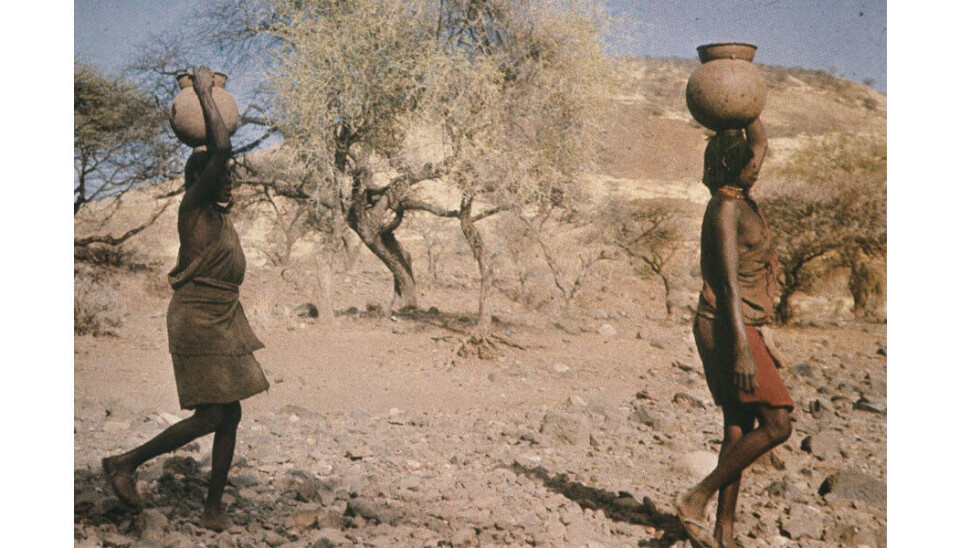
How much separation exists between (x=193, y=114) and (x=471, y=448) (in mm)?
2081

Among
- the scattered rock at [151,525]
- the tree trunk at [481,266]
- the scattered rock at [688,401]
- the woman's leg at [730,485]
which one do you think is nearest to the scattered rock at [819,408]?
the scattered rock at [688,401]

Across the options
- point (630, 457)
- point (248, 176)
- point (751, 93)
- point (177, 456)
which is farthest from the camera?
point (248, 176)

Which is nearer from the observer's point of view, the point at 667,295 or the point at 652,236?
the point at 667,295

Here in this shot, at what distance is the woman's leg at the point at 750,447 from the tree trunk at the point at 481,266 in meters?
4.38

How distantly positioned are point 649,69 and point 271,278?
4046mm

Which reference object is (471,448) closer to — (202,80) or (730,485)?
(730,485)

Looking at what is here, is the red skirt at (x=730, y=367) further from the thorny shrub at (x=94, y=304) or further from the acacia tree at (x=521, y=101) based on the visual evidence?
the acacia tree at (x=521, y=101)

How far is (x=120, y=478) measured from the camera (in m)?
2.75

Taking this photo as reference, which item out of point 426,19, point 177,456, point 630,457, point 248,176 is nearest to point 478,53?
point 426,19

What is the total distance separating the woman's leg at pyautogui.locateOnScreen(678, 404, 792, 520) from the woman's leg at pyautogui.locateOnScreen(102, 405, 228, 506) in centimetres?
159

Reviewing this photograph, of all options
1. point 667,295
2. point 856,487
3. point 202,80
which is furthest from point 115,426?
point 667,295

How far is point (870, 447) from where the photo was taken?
4102 millimetres

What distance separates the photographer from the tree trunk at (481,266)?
7059 millimetres

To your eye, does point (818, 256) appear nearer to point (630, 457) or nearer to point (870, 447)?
point (870, 447)
